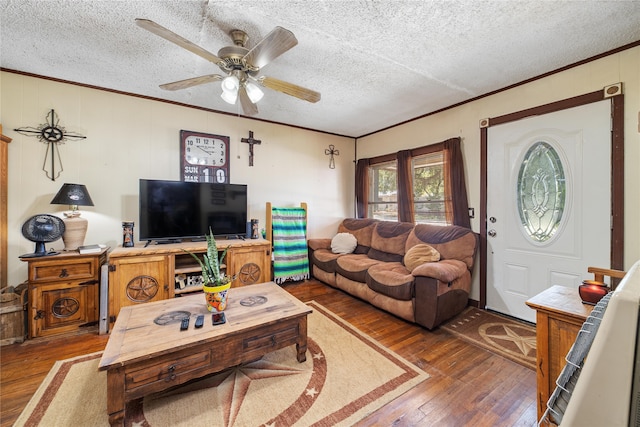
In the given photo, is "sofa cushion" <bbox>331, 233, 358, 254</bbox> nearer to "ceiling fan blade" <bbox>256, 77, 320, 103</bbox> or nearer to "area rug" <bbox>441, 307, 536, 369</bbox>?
"area rug" <bbox>441, 307, 536, 369</bbox>

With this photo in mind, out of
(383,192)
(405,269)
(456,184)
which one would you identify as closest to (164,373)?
(405,269)

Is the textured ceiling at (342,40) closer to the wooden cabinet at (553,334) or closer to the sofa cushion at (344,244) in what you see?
the wooden cabinet at (553,334)

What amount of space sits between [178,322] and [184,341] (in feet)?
0.86

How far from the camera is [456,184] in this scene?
3.03 m

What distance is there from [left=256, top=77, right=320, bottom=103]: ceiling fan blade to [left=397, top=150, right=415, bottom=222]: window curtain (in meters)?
2.03

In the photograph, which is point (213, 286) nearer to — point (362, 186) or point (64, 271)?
point (64, 271)

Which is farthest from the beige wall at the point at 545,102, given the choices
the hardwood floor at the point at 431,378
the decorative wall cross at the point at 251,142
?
the decorative wall cross at the point at 251,142

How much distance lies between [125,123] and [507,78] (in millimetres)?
4118

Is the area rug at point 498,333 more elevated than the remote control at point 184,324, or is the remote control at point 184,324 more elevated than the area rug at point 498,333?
the remote control at point 184,324

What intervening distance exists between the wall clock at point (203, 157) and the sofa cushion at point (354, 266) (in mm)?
1922

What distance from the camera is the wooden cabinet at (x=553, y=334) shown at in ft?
3.84

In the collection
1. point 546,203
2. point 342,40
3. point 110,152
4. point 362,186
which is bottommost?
point 546,203

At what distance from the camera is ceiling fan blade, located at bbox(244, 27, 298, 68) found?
1395mm

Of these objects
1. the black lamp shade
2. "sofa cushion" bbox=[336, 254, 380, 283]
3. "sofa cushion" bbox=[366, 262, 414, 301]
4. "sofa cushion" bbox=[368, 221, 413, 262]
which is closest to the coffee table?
"sofa cushion" bbox=[366, 262, 414, 301]
